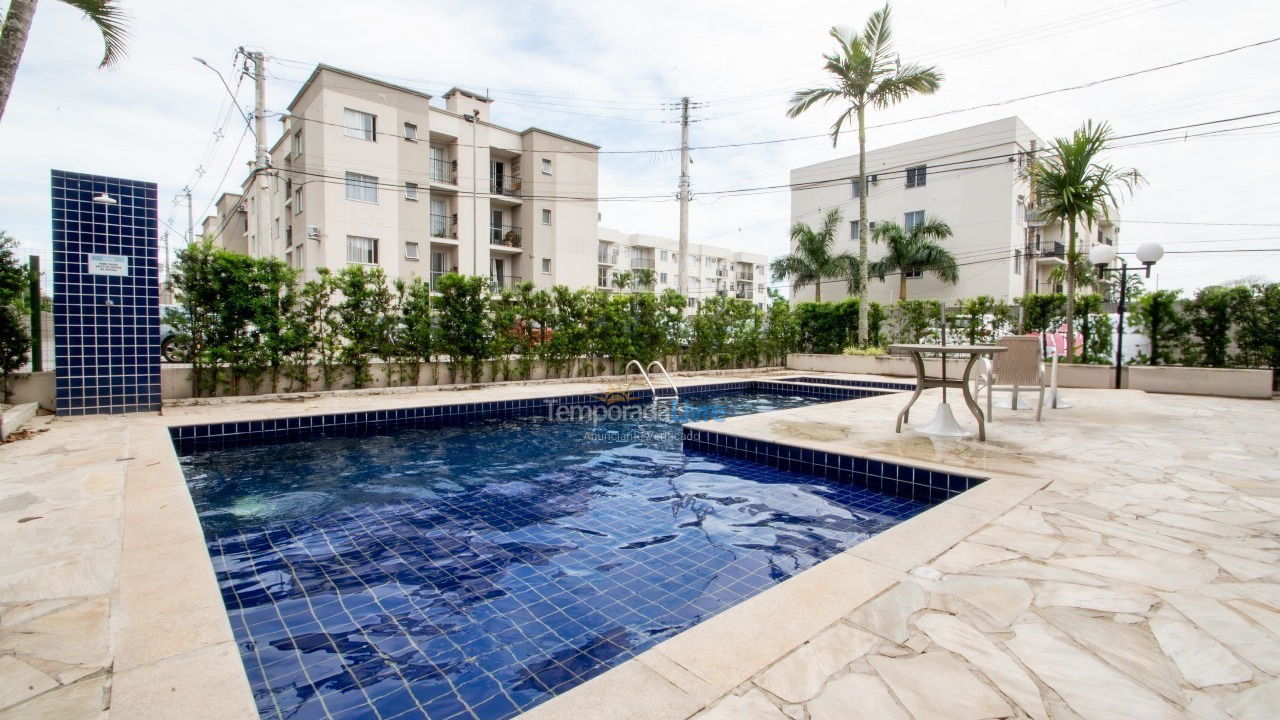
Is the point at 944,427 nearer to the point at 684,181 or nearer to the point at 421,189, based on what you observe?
the point at 684,181

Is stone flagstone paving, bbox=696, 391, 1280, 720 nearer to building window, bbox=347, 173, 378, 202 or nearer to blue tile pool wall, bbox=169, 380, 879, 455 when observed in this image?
blue tile pool wall, bbox=169, 380, 879, 455

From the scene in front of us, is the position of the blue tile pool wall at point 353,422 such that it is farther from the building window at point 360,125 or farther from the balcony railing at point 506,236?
the balcony railing at point 506,236

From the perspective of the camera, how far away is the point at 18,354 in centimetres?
625

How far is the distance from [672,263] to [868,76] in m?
42.1

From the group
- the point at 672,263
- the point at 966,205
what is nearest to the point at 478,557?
the point at 966,205

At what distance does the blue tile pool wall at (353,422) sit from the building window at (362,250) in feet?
50.6

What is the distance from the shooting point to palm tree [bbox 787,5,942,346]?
13.4 metres

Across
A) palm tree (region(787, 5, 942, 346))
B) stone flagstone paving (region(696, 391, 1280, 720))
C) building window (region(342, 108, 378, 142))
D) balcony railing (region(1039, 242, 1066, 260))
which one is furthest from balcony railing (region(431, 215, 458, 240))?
balcony railing (region(1039, 242, 1066, 260))

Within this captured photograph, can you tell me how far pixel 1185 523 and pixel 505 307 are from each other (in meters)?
9.36

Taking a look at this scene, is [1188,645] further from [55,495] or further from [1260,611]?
[55,495]

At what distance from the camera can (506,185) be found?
28047 millimetres

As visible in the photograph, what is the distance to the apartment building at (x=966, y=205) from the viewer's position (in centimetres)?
2420

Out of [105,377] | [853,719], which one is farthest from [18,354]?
[853,719]

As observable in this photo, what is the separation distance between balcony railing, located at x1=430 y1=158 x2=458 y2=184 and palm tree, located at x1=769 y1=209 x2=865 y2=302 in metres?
16.0
